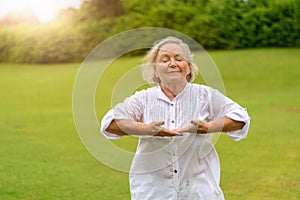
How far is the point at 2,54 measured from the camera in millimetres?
24578

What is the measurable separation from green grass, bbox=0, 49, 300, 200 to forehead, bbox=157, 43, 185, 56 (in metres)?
2.34

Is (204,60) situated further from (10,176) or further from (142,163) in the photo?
(10,176)

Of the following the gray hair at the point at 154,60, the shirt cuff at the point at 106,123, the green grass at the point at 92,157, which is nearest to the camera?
the shirt cuff at the point at 106,123

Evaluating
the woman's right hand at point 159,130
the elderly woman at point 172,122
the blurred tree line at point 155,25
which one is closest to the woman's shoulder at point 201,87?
the elderly woman at point 172,122

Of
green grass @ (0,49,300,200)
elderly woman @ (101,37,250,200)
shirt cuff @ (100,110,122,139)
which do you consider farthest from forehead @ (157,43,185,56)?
green grass @ (0,49,300,200)

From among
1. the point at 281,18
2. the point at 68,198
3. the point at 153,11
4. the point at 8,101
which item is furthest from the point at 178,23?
the point at 68,198

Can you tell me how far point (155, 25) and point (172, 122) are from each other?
57.5 ft

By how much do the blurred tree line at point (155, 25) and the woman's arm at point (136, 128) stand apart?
55.5 ft

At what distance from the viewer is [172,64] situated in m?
2.31

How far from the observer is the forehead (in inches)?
92.2

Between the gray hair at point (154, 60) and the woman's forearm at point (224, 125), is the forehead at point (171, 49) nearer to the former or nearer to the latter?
the gray hair at point (154, 60)

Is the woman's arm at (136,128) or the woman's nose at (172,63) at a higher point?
the woman's nose at (172,63)

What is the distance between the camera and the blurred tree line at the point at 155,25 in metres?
20.2

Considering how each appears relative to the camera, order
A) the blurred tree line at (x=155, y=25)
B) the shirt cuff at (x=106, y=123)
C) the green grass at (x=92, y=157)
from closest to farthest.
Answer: the shirt cuff at (x=106, y=123), the green grass at (x=92, y=157), the blurred tree line at (x=155, y=25)
